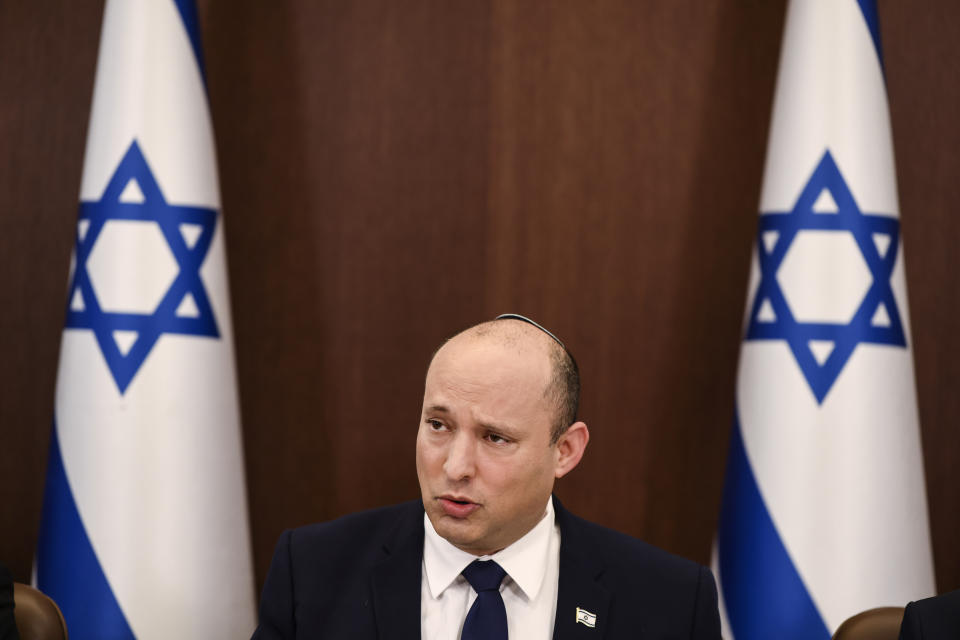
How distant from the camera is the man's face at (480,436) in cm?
191

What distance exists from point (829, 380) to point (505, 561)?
1381 mm

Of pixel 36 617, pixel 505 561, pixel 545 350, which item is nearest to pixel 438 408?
pixel 545 350

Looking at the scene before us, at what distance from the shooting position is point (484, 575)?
1989 millimetres

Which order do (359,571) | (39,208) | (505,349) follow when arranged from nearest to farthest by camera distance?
1. (505,349)
2. (359,571)
3. (39,208)

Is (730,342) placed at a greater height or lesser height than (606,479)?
greater

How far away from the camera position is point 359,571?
2076 mm

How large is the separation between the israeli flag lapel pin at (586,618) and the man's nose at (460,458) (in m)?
0.37

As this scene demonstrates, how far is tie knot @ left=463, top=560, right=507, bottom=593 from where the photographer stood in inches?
78.0

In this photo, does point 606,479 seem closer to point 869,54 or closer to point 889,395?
point 889,395

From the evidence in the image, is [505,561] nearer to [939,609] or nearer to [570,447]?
[570,447]

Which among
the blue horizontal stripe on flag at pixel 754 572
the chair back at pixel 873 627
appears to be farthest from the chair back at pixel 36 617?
the blue horizontal stripe on flag at pixel 754 572

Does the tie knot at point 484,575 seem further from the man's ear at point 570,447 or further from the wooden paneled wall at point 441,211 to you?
the wooden paneled wall at point 441,211

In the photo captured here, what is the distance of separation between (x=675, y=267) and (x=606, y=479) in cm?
79

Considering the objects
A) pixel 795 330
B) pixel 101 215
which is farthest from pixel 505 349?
pixel 101 215
